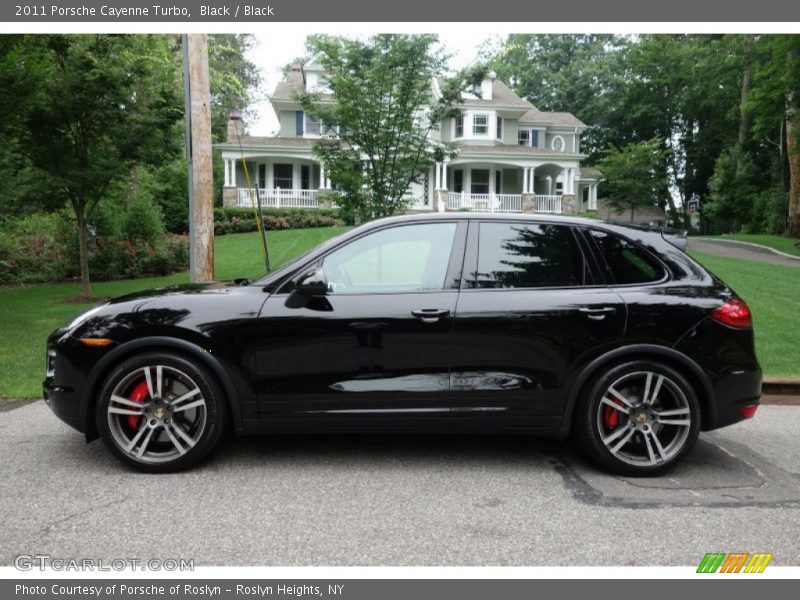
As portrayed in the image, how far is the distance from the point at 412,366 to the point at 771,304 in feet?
29.6

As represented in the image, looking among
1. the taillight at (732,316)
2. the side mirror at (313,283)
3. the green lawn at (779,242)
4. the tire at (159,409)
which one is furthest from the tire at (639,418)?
the green lawn at (779,242)

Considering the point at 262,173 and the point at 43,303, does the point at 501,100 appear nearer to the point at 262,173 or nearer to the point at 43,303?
the point at 262,173

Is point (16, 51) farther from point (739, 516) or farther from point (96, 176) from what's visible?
point (739, 516)

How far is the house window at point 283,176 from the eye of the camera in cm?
3550

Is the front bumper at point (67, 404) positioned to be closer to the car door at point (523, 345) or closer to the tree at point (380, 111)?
the car door at point (523, 345)

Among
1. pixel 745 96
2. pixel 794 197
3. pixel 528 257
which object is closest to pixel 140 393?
pixel 528 257

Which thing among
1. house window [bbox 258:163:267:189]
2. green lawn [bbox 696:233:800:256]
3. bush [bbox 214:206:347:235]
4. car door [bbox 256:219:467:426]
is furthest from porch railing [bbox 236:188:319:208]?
car door [bbox 256:219:467:426]

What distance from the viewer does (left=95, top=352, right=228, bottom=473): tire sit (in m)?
4.12

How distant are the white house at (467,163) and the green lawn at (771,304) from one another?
17141 millimetres

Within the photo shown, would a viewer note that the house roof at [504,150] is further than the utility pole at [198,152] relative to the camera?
Yes

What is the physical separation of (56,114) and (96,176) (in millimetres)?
1208

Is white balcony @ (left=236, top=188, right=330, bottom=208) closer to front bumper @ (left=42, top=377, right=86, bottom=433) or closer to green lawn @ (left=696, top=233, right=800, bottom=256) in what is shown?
green lawn @ (left=696, top=233, right=800, bottom=256)

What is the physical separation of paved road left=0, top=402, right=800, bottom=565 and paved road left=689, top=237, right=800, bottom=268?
1646cm

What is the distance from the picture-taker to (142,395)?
13.7 ft
